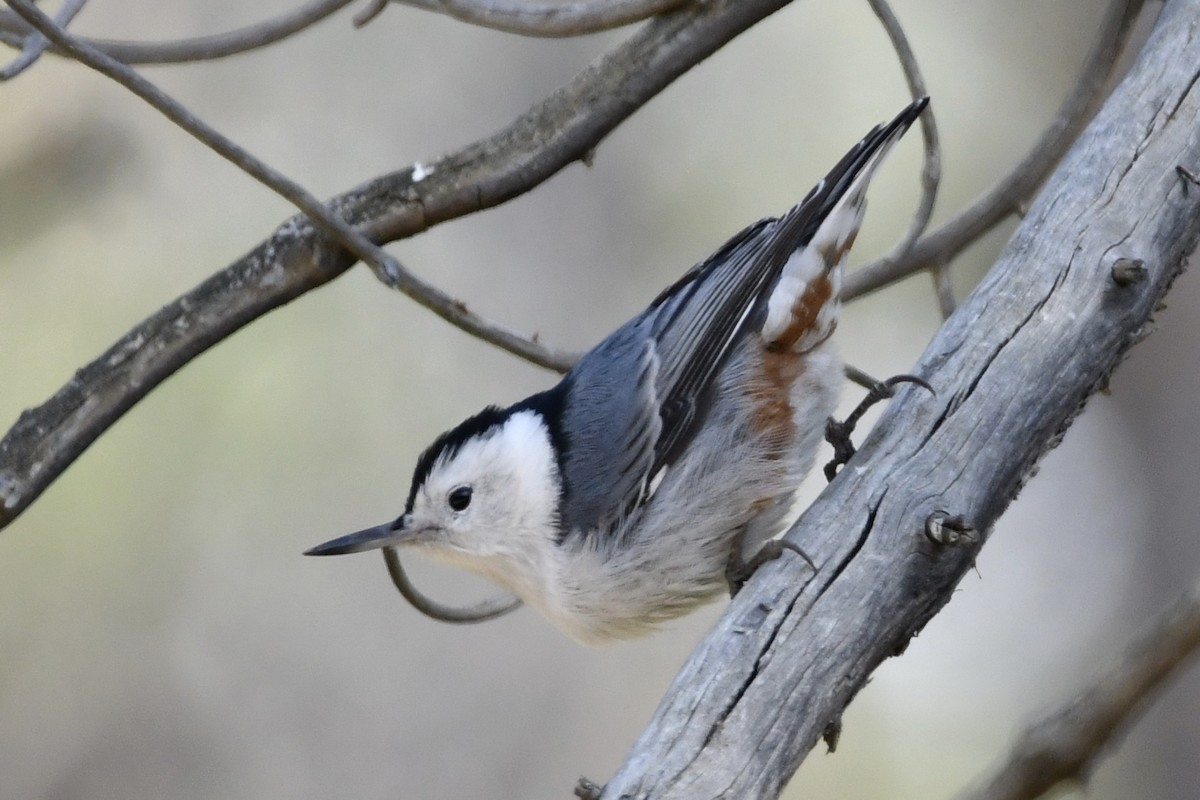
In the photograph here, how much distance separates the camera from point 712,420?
180 cm

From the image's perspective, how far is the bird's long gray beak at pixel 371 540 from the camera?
73.2 inches

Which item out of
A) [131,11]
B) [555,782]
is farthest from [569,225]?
[555,782]

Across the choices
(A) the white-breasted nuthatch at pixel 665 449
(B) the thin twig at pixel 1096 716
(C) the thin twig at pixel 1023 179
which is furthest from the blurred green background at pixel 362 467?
(B) the thin twig at pixel 1096 716

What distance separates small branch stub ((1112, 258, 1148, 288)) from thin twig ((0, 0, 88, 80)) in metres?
1.45

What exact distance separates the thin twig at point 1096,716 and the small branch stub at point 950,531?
492mm

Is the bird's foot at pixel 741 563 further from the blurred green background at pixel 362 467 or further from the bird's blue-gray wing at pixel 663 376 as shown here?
the blurred green background at pixel 362 467

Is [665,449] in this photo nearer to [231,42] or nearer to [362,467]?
[231,42]

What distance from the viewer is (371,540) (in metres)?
1.89

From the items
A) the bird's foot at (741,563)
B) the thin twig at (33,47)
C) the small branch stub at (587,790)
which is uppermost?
the thin twig at (33,47)

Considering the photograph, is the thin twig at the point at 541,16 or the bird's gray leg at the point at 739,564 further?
the thin twig at the point at 541,16

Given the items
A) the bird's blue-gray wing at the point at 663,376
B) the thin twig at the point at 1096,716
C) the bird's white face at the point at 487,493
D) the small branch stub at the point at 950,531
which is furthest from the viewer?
the bird's white face at the point at 487,493

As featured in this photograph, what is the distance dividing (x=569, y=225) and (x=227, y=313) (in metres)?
1.67

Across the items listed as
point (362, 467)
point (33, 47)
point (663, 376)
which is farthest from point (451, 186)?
point (362, 467)

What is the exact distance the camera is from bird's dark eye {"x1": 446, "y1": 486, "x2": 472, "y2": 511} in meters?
1.92
